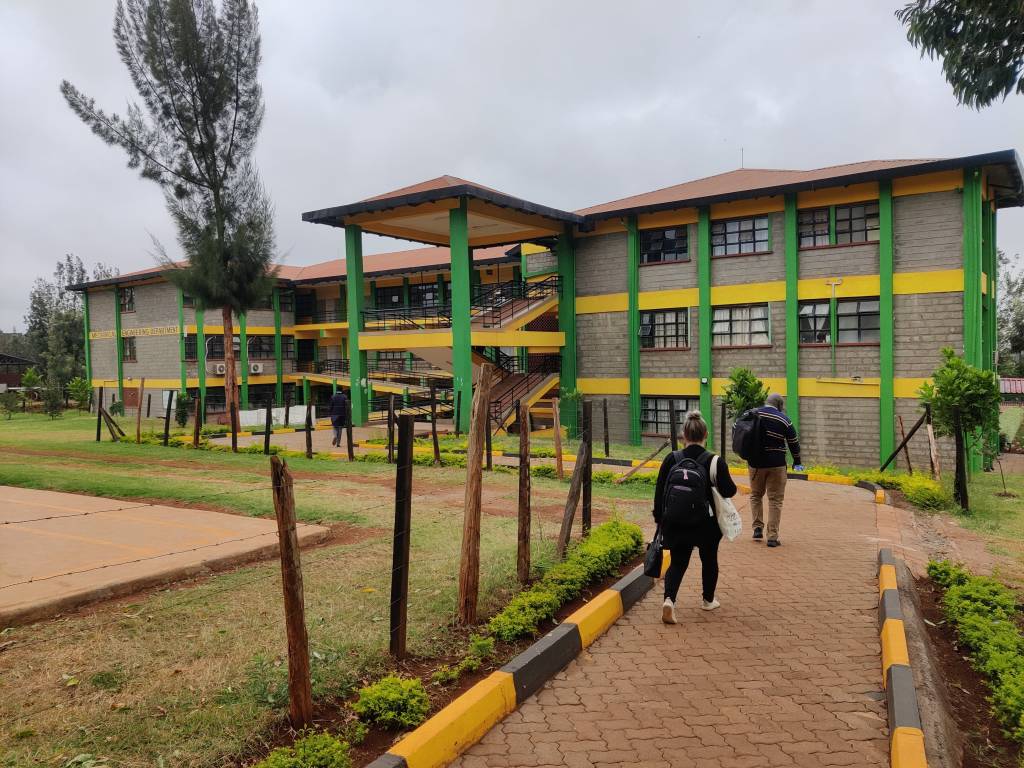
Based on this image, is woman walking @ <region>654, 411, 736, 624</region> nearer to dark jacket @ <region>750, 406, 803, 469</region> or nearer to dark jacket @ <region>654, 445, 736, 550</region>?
dark jacket @ <region>654, 445, 736, 550</region>

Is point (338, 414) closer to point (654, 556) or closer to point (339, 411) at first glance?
point (339, 411)

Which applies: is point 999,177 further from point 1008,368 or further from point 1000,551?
point 1008,368

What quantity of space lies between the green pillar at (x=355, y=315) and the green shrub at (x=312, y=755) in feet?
71.6

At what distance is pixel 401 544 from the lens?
16.1 feet

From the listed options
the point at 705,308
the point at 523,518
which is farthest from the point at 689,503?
the point at 705,308

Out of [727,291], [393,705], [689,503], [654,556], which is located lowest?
[393,705]

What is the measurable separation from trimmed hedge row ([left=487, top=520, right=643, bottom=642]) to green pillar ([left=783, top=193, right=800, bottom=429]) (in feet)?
50.3

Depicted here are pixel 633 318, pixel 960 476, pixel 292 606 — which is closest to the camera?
pixel 292 606

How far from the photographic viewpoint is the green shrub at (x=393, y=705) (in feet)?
13.1

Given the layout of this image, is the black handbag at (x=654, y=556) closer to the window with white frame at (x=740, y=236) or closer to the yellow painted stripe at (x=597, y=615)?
the yellow painted stripe at (x=597, y=615)

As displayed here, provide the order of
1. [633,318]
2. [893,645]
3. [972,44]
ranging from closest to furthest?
[893,645] < [972,44] < [633,318]

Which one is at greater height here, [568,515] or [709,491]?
[709,491]

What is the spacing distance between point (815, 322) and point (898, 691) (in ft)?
63.1

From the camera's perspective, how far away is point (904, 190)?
20.3 meters
